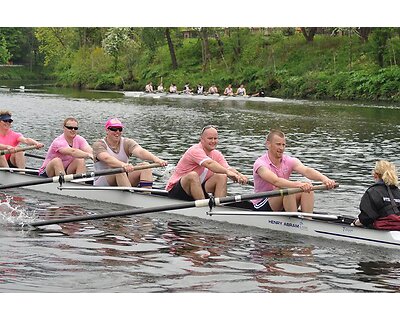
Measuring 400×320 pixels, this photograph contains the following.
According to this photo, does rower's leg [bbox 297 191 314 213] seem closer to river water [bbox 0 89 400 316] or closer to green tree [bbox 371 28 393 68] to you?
river water [bbox 0 89 400 316]

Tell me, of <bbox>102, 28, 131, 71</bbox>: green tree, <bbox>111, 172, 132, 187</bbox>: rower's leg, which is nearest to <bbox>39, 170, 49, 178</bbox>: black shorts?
<bbox>111, 172, 132, 187</bbox>: rower's leg

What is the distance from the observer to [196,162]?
12.5 m

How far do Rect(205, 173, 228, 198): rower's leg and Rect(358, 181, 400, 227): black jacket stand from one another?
2.56m

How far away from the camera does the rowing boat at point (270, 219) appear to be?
429 inches

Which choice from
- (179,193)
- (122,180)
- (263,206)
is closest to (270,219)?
(263,206)

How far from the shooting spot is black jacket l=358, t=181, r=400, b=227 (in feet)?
34.8

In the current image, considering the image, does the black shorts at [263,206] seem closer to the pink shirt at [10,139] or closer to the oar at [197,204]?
the oar at [197,204]

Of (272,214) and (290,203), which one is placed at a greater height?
(290,203)

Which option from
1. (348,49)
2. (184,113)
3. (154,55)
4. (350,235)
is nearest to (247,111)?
(184,113)

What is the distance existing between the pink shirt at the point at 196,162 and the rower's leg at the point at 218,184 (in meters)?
0.15

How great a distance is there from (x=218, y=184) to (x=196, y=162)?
1.62 feet

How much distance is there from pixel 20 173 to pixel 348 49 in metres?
41.3

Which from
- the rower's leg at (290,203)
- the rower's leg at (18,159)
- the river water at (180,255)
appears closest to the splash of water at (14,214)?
the river water at (180,255)

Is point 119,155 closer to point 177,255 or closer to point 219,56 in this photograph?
point 177,255
